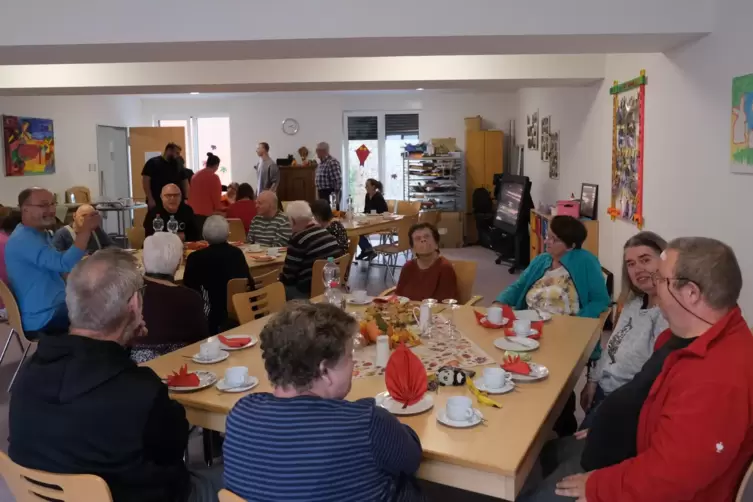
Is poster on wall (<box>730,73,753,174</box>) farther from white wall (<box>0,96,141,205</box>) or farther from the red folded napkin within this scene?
white wall (<box>0,96,141,205</box>)

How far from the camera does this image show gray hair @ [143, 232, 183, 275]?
3.12 metres

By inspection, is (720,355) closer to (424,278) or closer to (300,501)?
(300,501)

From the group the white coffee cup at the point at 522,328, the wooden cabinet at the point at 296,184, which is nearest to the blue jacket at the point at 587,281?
the white coffee cup at the point at 522,328

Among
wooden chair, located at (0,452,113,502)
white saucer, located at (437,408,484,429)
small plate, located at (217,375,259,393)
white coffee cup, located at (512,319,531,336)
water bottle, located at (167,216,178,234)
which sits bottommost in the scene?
wooden chair, located at (0,452,113,502)

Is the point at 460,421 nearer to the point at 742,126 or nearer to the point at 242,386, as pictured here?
the point at 242,386

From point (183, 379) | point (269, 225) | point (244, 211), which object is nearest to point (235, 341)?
point (183, 379)

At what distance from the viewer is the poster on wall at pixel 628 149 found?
5.02 m

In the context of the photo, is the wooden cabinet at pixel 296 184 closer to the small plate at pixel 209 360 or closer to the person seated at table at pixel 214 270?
the person seated at table at pixel 214 270

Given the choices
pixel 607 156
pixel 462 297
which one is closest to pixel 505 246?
pixel 607 156

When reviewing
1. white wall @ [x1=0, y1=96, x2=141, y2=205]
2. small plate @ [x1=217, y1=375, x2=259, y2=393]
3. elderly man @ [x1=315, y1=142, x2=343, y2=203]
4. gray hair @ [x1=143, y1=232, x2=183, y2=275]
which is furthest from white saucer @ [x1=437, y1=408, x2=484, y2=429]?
elderly man @ [x1=315, y1=142, x2=343, y2=203]

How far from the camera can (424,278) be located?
4.02 metres

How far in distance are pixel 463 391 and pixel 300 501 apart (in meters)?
0.86

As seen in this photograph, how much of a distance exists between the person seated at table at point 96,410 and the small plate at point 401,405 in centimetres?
61

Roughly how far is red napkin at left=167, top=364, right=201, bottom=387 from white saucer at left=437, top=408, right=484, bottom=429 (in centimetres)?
86
